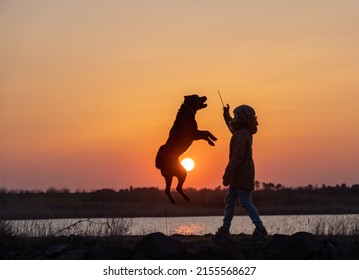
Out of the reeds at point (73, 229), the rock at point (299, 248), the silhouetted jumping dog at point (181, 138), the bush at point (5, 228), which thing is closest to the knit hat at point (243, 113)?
the silhouetted jumping dog at point (181, 138)

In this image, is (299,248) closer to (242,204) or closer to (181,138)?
(242,204)

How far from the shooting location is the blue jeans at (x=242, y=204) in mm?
13633

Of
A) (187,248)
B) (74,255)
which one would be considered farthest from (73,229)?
(187,248)

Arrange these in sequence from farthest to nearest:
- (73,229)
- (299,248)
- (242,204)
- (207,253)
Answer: (73,229)
(242,204)
(299,248)
(207,253)

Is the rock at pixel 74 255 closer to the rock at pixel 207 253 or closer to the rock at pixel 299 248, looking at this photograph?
the rock at pixel 207 253

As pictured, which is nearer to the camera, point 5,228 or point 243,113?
point 243,113

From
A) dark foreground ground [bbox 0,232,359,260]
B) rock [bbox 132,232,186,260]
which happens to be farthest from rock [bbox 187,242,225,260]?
rock [bbox 132,232,186,260]

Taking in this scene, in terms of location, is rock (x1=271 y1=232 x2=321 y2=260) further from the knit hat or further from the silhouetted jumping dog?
the knit hat

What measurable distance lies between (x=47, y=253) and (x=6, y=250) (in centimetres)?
125

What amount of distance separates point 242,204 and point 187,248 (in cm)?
133

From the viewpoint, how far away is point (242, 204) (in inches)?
537
